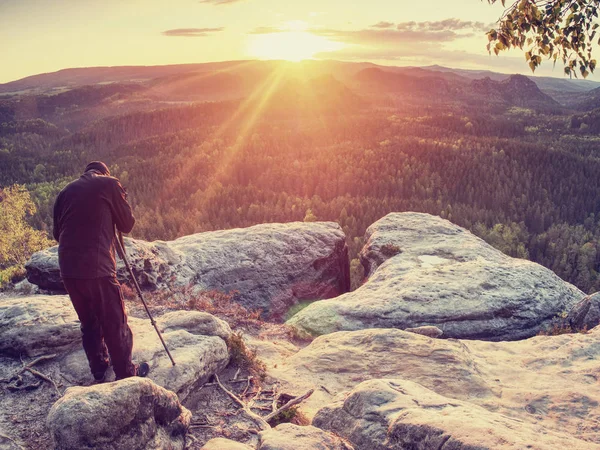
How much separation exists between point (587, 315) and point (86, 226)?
14.7m

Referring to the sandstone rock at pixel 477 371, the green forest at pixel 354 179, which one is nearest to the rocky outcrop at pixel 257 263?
the sandstone rock at pixel 477 371

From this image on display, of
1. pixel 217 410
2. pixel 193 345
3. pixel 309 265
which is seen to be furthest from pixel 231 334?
pixel 309 265

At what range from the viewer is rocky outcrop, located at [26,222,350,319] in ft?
64.4

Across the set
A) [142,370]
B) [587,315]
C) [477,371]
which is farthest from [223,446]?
[587,315]

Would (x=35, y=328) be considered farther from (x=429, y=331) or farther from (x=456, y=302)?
(x=456, y=302)

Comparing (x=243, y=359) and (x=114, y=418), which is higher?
(x=114, y=418)

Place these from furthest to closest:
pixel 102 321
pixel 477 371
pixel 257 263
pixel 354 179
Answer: pixel 354 179
pixel 257 263
pixel 477 371
pixel 102 321

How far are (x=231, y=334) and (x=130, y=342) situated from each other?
11.0 ft

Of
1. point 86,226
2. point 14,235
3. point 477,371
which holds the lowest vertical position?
point 14,235

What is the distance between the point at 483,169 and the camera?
92.1m

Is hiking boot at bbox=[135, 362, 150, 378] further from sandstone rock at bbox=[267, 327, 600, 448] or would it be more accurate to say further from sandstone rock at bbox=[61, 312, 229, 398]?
sandstone rock at bbox=[267, 327, 600, 448]

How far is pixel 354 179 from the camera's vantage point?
84750 millimetres

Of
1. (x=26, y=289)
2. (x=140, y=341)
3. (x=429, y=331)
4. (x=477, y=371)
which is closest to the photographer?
(x=140, y=341)

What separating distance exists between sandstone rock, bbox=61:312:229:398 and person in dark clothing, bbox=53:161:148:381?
27.9 inches
